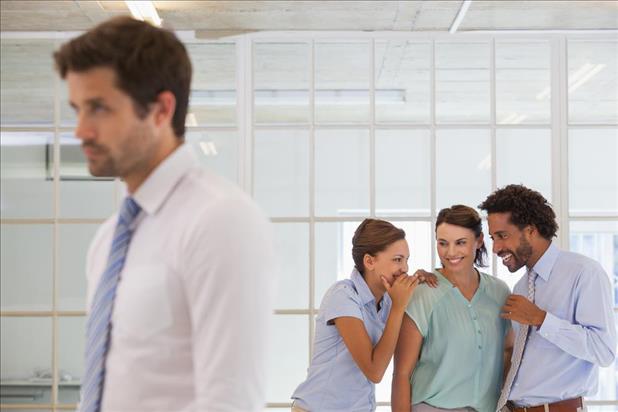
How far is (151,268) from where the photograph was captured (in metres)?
1.40

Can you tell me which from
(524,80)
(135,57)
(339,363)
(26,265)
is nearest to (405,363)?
(339,363)

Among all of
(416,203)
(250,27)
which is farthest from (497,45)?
(250,27)

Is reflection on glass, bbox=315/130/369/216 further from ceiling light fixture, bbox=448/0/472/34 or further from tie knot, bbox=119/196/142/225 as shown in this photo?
tie knot, bbox=119/196/142/225

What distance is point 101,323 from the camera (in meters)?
1.48

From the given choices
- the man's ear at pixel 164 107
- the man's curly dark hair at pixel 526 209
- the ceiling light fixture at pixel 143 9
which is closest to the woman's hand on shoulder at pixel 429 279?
the man's curly dark hair at pixel 526 209

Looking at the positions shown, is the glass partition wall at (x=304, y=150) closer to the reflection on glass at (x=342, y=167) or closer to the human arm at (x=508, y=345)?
the reflection on glass at (x=342, y=167)

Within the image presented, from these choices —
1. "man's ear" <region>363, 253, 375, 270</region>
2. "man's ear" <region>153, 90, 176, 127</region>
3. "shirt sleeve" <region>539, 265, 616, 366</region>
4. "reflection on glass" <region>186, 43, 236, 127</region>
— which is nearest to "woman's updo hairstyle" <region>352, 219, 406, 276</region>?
"man's ear" <region>363, 253, 375, 270</region>

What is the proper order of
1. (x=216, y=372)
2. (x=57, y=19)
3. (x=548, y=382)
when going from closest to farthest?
(x=216, y=372)
(x=548, y=382)
(x=57, y=19)

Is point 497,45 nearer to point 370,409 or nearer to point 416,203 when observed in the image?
point 416,203

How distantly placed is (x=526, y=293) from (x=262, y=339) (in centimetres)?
229

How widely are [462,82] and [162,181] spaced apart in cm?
417

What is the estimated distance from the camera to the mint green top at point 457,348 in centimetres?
324

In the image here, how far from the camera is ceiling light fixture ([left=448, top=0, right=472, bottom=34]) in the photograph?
459 cm

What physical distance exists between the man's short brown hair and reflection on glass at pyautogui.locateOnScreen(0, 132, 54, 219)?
160 inches
